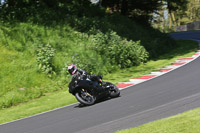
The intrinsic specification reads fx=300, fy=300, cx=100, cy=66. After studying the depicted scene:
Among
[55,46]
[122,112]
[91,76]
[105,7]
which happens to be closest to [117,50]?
[55,46]

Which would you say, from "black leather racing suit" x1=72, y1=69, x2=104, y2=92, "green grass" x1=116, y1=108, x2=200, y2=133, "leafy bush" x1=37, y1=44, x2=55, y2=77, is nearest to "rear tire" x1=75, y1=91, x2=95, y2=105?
"black leather racing suit" x1=72, y1=69, x2=104, y2=92

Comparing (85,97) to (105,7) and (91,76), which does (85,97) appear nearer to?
(91,76)

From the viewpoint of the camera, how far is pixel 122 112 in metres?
7.96

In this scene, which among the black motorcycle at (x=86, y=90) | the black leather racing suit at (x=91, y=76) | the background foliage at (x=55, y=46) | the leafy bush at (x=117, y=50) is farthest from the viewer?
the leafy bush at (x=117, y=50)

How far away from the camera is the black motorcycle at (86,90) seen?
9.71m

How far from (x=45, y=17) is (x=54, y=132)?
1524 centimetres

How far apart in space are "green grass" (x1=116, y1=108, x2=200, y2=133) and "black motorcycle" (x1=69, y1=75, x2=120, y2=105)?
404 cm

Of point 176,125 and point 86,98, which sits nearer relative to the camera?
point 176,125

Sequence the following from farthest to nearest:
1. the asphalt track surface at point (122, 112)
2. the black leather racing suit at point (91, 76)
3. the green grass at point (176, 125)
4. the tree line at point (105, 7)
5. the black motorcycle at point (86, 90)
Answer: the tree line at point (105, 7), the black leather racing suit at point (91, 76), the black motorcycle at point (86, 90), the asphalt track surface at point (122, 112), the green grass at point (176, 125)

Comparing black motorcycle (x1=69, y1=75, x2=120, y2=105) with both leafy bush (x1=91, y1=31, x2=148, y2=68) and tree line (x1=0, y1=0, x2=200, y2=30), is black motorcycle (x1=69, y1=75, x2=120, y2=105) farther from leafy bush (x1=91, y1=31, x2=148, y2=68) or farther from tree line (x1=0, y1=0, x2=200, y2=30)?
tree line (x1=0, y1=0, x2=200, y2=30)

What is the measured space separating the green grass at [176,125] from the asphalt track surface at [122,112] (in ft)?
1.53

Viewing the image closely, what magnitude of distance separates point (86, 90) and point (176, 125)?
486 cm

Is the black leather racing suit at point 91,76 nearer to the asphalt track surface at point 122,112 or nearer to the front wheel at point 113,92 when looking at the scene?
the front wheel at point 113,92

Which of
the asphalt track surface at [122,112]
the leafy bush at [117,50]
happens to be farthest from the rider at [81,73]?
the leafy bush at [117,50]
